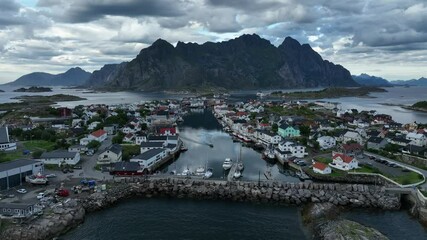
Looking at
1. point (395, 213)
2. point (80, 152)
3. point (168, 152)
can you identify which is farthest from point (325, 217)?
point (80, 152)

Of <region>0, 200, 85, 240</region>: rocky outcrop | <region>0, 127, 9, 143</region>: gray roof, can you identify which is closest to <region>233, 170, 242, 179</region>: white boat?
<region>0, 200, 85, 240</region>: rocky outcrop

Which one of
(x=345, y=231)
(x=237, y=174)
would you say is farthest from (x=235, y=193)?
(x=345, y=231)

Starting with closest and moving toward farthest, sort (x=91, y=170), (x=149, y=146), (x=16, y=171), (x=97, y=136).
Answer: (x=16, y=171)
(x=91, y=170)
(x=149, y=146)
(x=97, y=136)

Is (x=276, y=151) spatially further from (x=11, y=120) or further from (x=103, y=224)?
(x=11, y=120)

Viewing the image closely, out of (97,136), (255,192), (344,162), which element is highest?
(97,136)

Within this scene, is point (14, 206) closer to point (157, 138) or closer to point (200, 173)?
point (200, 173)

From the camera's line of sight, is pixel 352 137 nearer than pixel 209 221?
No
